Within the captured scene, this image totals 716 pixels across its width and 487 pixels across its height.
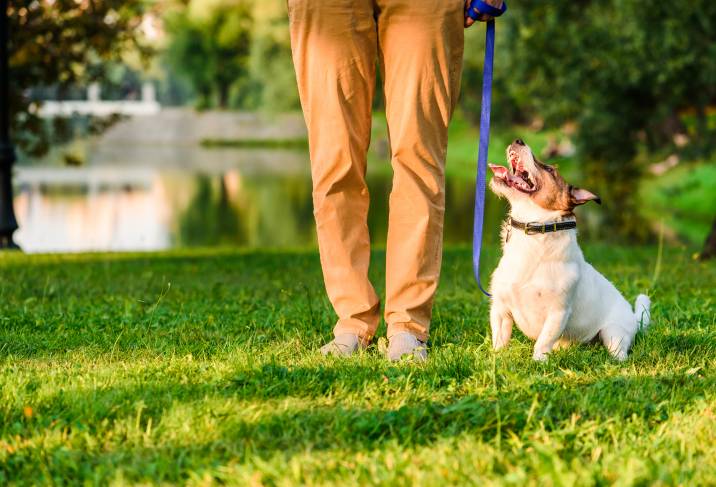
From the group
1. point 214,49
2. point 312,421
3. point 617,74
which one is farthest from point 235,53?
point 312,421

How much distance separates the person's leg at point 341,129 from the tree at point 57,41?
10.2 meters

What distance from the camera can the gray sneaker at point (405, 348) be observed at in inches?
169

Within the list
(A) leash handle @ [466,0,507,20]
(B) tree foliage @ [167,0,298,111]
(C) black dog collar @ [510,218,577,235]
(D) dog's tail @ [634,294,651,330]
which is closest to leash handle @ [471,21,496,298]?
(A) leash handle @ [466,0,507,20]

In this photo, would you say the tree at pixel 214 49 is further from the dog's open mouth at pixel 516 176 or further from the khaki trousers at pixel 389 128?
the dog's open mouth at pixel 516 176

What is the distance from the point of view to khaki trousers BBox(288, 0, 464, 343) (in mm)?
4465

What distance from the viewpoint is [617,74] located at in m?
21.7

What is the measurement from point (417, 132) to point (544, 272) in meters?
0.82

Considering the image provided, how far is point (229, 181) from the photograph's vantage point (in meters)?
30.8

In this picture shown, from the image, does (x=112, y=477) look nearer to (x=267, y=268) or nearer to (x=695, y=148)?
(x=267, y=268)

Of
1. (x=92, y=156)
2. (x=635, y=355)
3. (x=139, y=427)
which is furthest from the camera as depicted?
(x=92, y=156)

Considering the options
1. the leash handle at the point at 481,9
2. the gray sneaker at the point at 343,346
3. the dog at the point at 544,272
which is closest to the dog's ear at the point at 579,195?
the dog at the point at 544,272

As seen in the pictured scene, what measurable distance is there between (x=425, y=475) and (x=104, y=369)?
5.64 ft

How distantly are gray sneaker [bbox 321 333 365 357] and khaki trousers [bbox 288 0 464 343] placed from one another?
57mm

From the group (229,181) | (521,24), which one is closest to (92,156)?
(229,181)
